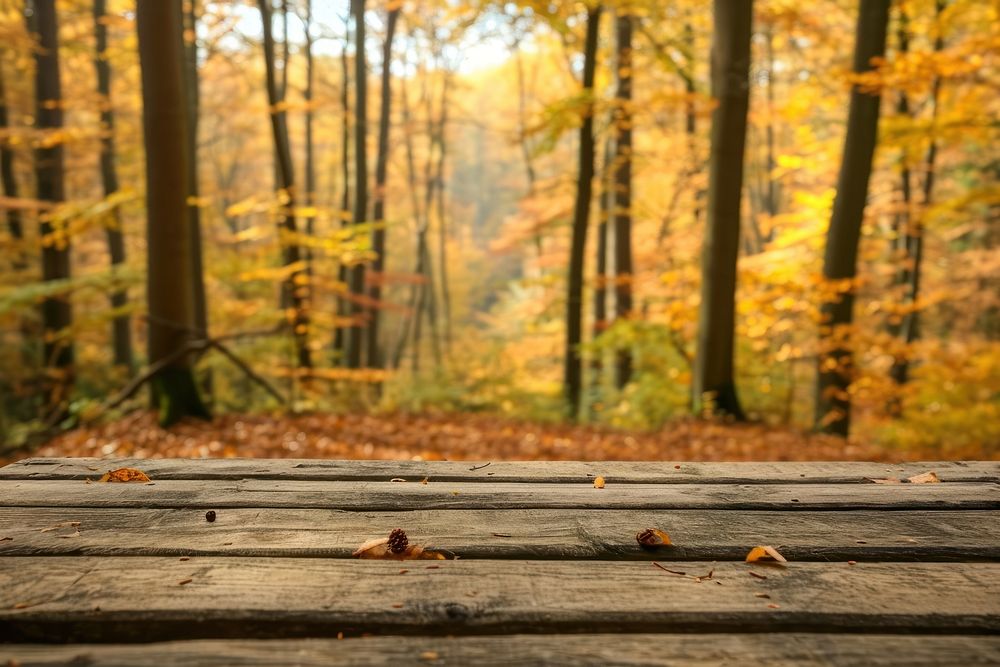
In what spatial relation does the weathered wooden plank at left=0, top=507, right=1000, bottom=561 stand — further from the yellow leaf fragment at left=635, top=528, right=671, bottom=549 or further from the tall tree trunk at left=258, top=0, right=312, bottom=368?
the tall tree trunk at left=258, top=0, right=312, bottom=368

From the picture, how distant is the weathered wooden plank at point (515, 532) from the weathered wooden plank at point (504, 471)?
1.13ft

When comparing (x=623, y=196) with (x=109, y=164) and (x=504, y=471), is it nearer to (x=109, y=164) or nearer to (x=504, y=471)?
(x=109, y=164)

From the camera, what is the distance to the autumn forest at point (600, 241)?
7617mm

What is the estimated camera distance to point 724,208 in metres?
7.80

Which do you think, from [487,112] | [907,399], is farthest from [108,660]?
[487,112]

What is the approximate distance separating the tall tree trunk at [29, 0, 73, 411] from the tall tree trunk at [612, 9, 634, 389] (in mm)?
9363

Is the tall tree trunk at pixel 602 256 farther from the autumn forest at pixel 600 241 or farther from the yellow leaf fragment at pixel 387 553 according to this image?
the yellow leaf fragment at pixel 387 553

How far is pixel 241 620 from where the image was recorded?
1193mm

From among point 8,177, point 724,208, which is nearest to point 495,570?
point 724,208

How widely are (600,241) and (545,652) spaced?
1455cm

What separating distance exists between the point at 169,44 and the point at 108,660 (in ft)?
22.2

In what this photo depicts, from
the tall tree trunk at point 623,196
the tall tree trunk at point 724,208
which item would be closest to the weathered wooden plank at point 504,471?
the tall tree trunk at point 724,208

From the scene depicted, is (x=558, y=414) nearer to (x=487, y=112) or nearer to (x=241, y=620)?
(x=241, y=620)

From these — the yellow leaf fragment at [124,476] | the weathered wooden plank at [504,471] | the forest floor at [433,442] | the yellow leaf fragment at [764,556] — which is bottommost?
the forest floor at [433,442]
